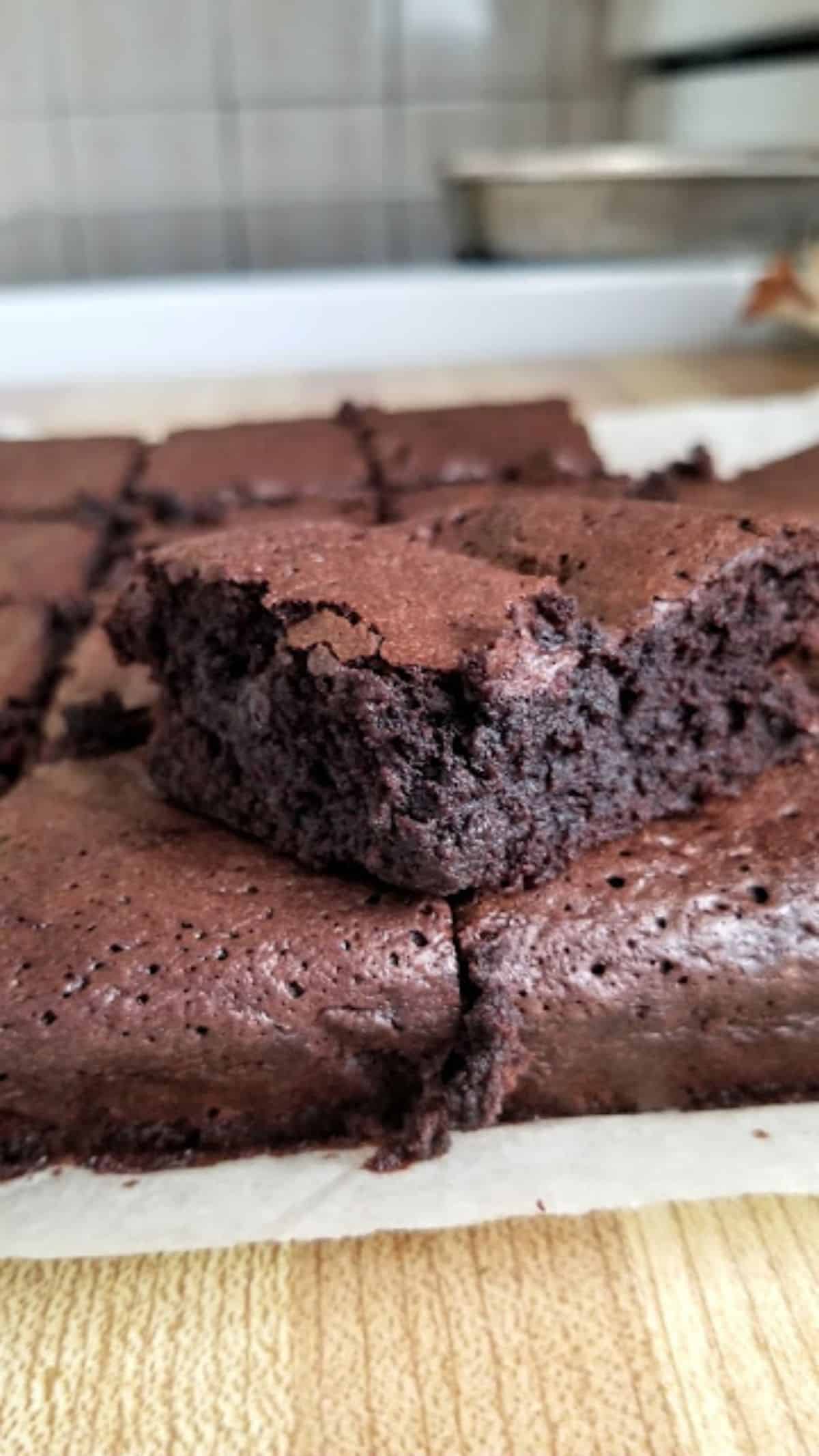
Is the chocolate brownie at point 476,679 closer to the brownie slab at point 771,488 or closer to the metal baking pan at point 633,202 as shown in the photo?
the brownie slab at point 771,488

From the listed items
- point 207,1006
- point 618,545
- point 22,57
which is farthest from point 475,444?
point 22,57

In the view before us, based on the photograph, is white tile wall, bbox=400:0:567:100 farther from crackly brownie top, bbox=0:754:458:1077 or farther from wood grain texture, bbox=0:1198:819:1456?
wood grain texture, bbox=0:1198:819:1456

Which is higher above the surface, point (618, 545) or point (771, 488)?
point (618, 545)

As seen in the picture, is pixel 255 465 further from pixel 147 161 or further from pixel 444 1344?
pixel 147 161

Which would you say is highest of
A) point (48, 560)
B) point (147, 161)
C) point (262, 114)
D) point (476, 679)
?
point (262, 114)

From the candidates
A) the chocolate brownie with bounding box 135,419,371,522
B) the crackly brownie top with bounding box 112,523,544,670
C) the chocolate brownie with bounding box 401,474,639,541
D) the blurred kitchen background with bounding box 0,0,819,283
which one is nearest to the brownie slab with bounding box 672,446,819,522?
the chocolate brownie with bounding box 401,474,639,541

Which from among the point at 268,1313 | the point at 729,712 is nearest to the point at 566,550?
the point at 729,712
